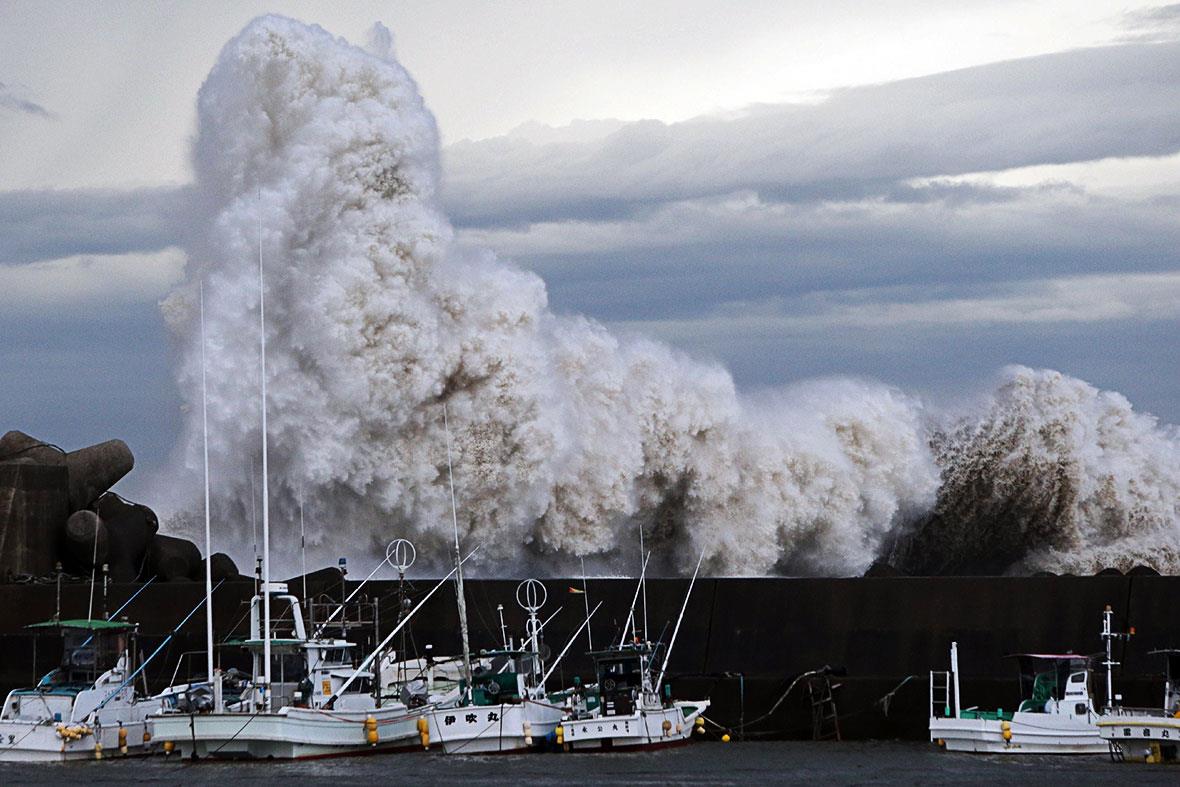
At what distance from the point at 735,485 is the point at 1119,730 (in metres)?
22.0

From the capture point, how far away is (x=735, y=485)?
55000 millimetres

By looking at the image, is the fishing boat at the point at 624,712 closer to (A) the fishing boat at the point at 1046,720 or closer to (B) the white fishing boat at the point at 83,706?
(A) the fishing boat at the point at 1046,720

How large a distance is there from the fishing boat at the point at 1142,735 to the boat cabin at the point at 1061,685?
2.84 feet

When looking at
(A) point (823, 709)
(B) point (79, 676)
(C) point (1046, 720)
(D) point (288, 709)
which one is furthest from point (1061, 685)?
(B) point (79, 676)

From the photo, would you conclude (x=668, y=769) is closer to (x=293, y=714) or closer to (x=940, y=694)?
(x=940, y=694)

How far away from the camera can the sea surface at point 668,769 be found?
3269cm

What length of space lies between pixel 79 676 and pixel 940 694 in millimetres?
15747

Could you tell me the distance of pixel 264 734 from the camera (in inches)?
1375

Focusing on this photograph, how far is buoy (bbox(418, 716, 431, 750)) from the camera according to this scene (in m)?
36.3

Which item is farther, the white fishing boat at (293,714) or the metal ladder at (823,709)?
the metal ladder at (823,709)

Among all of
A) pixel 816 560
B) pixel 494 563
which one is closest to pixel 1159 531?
pixel 816 560

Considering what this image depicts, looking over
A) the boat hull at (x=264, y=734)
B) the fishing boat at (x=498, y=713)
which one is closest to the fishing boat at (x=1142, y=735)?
the fishing boat at (x=498, y=713)

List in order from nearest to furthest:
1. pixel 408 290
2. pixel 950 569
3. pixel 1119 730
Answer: pixel 1119 730, pixel 408 290, pixel 950 569

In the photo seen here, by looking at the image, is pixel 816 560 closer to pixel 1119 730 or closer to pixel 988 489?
pixel 988 489
